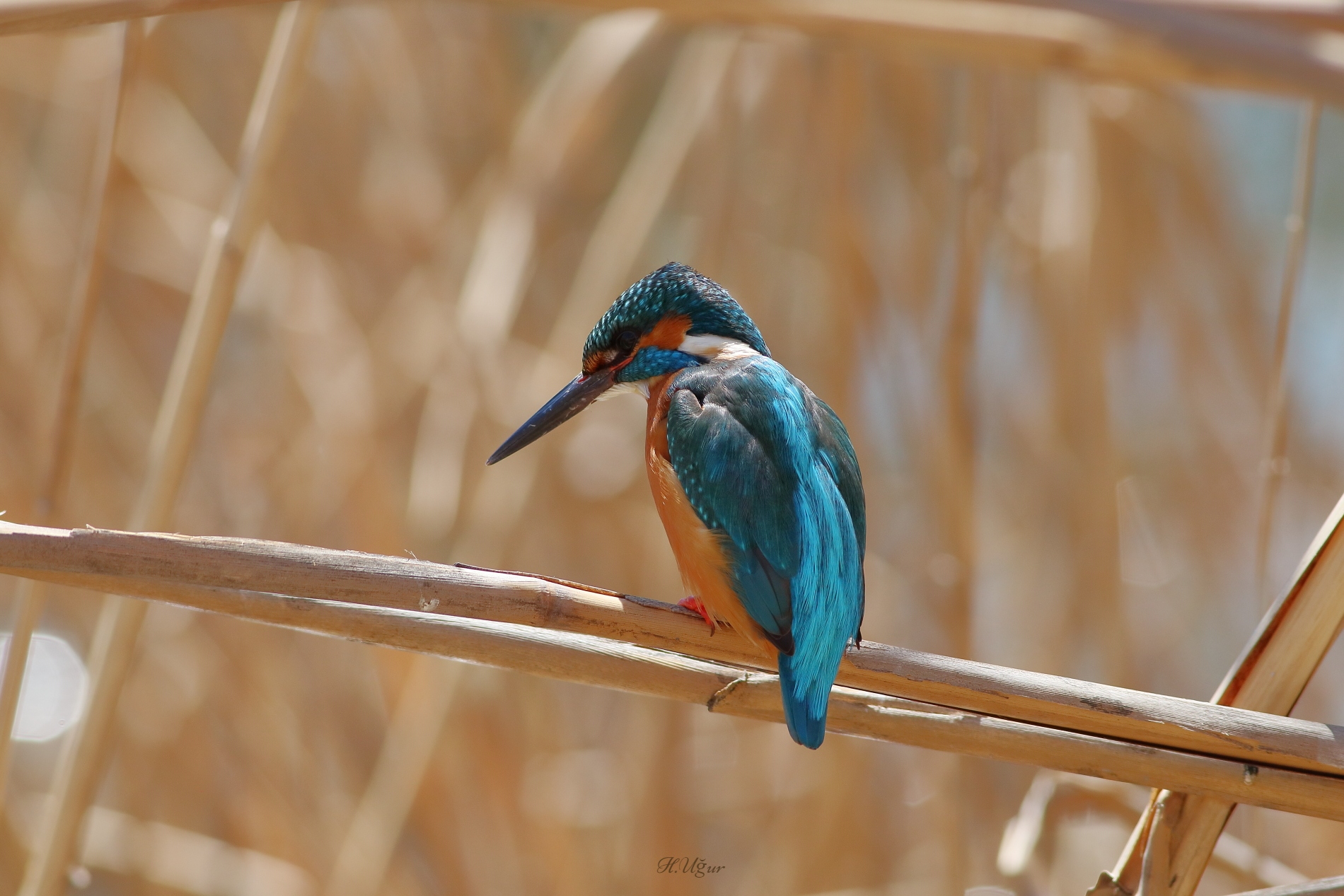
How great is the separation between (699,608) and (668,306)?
47 centimetres

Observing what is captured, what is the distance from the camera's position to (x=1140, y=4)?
96 cm

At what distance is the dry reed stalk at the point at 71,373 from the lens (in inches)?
51.6

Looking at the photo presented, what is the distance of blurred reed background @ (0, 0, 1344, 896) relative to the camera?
2.34 metres

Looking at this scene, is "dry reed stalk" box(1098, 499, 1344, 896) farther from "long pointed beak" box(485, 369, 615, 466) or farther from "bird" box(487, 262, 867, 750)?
"long pointed beak" box(485, 369, 615, 466)

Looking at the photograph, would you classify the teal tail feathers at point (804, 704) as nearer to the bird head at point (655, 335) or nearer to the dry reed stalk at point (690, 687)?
the dry reed stalk at point (690, 687)

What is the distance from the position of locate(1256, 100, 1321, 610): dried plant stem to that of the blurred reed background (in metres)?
0.52

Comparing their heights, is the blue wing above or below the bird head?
below

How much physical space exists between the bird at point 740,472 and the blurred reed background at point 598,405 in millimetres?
546

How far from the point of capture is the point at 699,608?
142 cm

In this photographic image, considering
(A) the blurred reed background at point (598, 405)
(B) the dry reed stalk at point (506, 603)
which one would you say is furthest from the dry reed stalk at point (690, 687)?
(A) the blurred reed background at point (598, 405)

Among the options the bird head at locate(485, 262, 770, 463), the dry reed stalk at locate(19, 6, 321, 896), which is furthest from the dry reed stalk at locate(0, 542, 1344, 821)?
the bird head at locate(485, 262, 770, 463)

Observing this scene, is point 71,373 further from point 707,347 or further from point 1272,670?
point 1272,670

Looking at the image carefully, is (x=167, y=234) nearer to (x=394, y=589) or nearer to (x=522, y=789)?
(x=522, y=789)

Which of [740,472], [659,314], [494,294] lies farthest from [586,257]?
[740,472]
